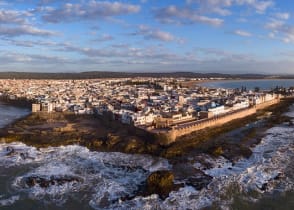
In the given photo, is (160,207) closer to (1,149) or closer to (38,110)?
(1,149)

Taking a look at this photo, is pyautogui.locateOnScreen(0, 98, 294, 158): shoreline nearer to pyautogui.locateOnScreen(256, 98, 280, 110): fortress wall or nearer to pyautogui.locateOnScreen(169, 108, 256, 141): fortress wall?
pyautogui.locateOnScreen(169, 108, 256, 141): fortress wall

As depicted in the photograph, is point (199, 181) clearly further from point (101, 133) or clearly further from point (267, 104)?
point (267, 104)

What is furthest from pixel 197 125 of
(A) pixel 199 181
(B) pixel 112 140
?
(A) pixel 199 181

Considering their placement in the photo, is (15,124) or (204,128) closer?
(204,128)

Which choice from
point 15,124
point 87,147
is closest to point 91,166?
point 87,147

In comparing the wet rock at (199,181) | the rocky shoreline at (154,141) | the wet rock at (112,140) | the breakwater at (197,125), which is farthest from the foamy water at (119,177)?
the breakwater at (197,125)

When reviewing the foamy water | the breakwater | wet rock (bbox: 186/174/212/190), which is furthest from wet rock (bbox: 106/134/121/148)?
wet rock (bbox: 186/174/212/190)

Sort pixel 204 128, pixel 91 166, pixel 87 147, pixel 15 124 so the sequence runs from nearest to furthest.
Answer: pixel 91 166, pixel 87 147, pixel 204 128, pixel 15 124
